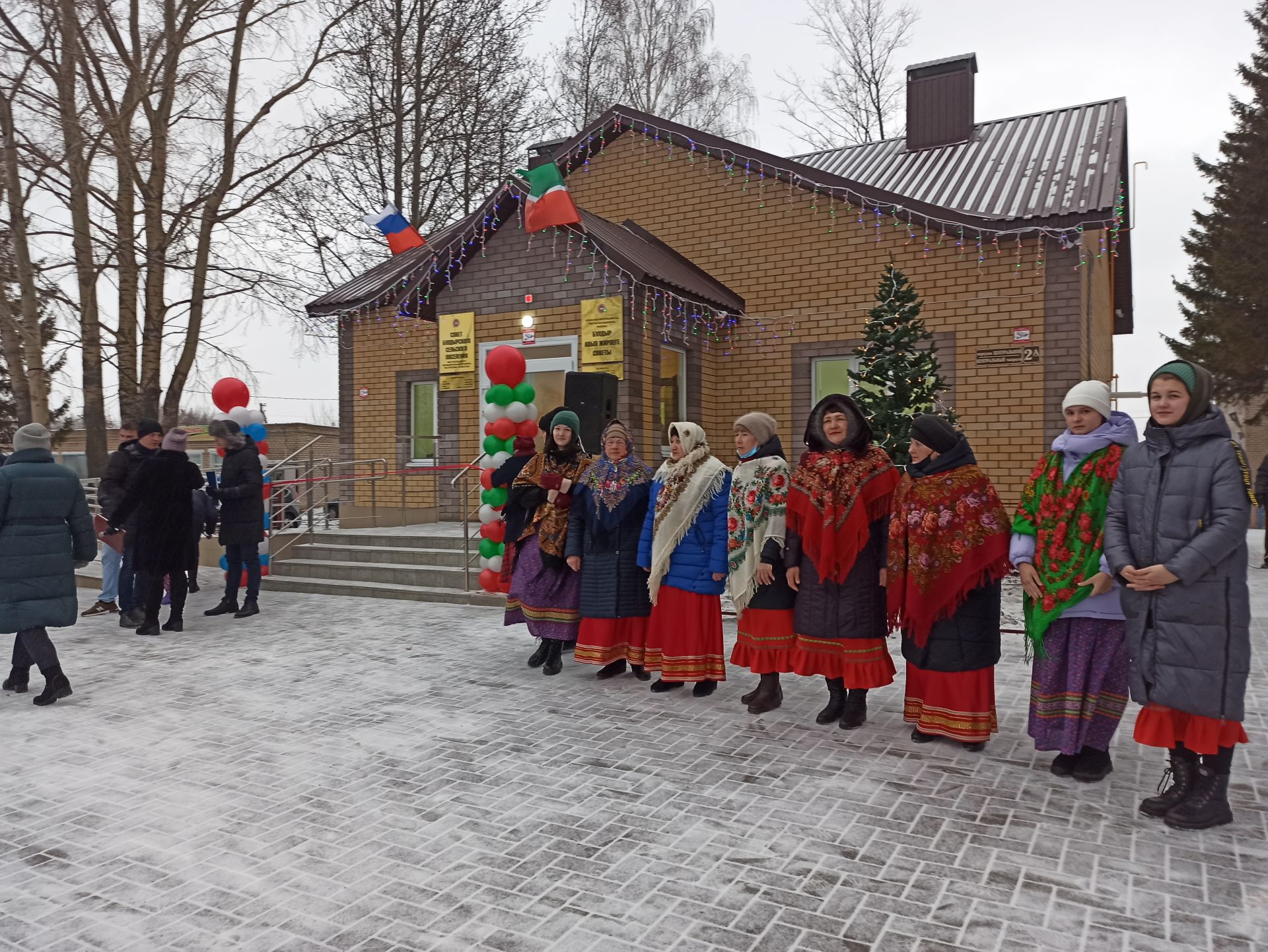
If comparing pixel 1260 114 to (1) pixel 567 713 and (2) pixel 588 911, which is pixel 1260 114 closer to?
(1) pixel 567 713

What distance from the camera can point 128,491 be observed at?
7.48 meters

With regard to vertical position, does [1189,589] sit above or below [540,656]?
above

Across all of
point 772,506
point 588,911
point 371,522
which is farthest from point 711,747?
point 371,522

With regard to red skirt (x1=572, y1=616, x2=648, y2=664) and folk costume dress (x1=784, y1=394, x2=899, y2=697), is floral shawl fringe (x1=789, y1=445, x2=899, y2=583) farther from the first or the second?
red skirt (x1=572, y1=616, x2=648, y2=664)

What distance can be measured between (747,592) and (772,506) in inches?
20.6

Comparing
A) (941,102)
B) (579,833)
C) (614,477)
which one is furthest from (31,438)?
(941,102)

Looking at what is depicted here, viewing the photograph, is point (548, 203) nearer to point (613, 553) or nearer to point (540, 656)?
point (613, 553)

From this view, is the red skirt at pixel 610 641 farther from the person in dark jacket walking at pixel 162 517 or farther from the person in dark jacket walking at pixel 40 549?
the person in dark jacket walking at pixel 162 517

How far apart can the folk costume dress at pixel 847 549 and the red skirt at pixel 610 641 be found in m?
1.37

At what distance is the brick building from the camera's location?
9.84 meters

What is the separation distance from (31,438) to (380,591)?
433 cm

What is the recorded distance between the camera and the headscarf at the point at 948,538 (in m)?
4.12

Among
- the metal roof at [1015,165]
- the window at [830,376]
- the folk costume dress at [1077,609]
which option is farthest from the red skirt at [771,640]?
the metal roof at [1015,165]

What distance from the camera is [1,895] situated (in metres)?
2.95
